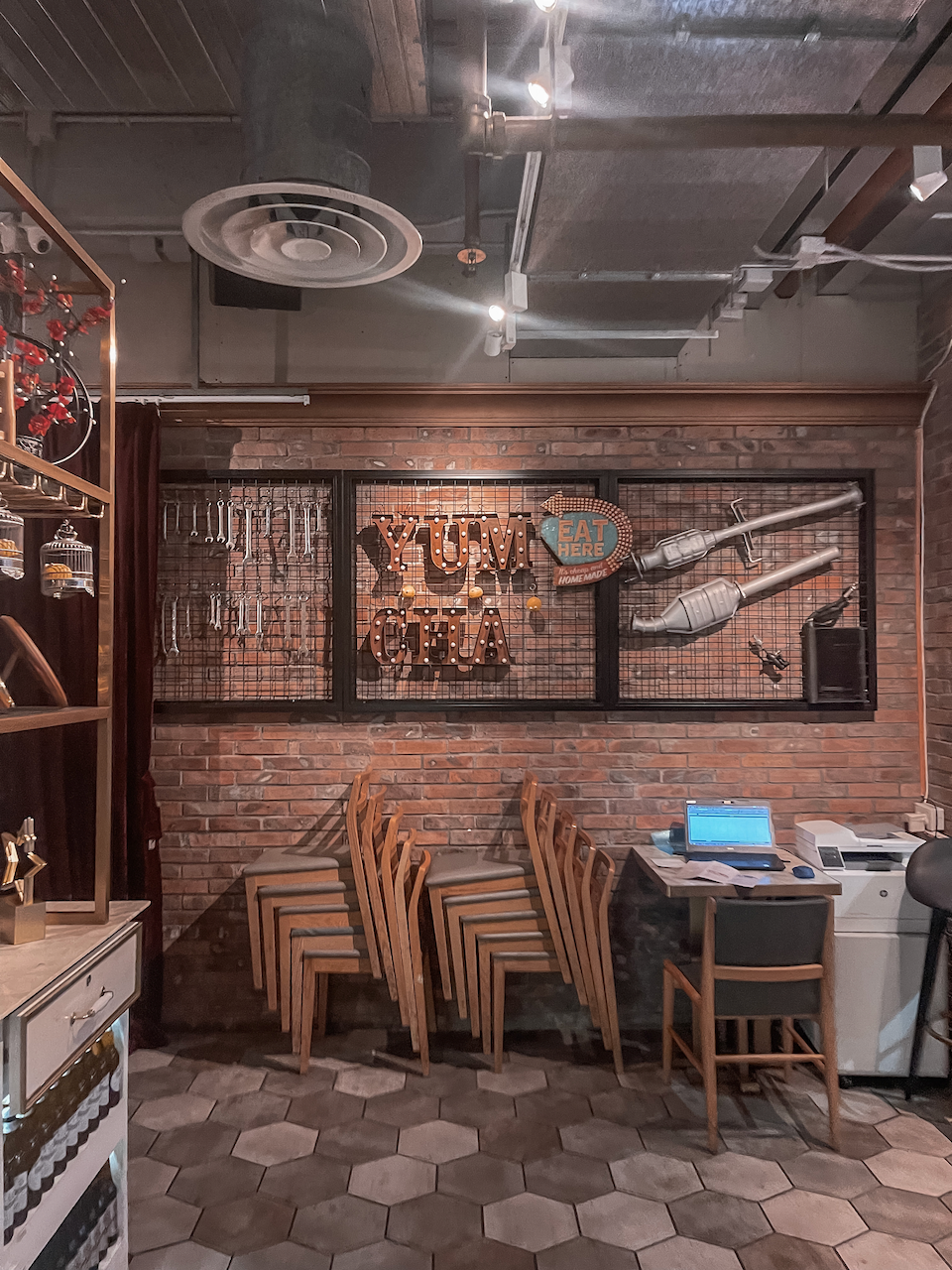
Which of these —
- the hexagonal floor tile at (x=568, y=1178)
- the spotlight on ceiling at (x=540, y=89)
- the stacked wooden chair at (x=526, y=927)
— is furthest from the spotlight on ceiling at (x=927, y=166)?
the hexagonal floor tile at (x=568, y=1178)

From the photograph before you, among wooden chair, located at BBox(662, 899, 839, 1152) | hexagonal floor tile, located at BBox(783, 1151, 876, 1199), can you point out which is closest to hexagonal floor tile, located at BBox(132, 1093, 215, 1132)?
wooden chair, located at BBox(662, 899, 839, 1152)

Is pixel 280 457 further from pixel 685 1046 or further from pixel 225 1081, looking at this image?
pixel 685 1046

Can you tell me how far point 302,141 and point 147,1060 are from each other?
10.8 feet

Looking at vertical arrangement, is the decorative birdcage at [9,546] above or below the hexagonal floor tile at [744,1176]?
above

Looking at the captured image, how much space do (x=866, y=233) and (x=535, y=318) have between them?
1.30 metres

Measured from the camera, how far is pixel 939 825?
3.48 meters

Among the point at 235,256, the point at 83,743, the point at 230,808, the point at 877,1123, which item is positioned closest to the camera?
the point at 235,256

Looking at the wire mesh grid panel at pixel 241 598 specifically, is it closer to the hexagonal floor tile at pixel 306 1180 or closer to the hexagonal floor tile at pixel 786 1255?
the hexagonal floor tile at pixel 306 1180

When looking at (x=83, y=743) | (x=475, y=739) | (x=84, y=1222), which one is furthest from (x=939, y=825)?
(x=83, y=743)

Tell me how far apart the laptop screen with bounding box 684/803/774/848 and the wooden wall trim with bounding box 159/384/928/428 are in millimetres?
1665

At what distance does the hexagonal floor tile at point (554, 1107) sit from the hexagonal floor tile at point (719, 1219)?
499mm

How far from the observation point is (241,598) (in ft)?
11.8

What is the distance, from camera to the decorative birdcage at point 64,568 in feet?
6.54

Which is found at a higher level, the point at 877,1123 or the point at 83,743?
the point at 83,743
